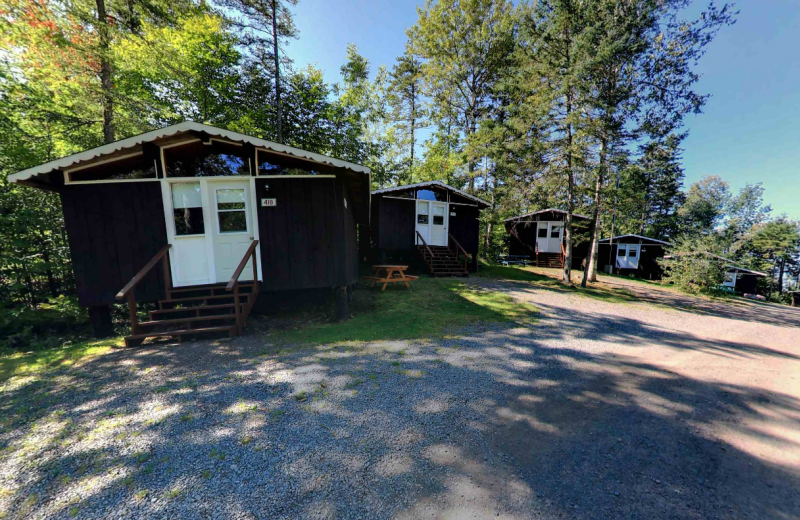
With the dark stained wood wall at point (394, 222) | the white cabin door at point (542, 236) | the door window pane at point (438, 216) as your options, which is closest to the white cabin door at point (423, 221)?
the dark stained wood wall at point (394, 222)

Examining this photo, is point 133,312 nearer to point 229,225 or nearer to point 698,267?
point 229,225

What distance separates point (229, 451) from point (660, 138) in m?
15.7

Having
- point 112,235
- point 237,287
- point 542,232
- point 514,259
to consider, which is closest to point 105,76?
point 112,235

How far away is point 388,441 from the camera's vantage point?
2.56 m

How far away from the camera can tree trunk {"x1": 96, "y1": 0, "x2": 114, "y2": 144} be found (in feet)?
28.3

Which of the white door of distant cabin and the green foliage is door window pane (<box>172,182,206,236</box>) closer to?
the green foliage

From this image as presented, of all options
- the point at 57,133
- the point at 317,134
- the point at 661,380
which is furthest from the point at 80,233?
the point at 317,134

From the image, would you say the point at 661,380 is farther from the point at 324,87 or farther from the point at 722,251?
the point at 324,87

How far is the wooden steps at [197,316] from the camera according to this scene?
5.08 metres

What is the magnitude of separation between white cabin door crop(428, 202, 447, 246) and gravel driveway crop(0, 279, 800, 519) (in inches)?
374

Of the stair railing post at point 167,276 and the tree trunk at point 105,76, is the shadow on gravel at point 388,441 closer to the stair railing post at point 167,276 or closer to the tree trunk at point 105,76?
the stair railing post at point 167,276

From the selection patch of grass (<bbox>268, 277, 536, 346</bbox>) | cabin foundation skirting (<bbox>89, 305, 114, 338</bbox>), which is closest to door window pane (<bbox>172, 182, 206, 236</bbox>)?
cabin foundation skirting (<bbox>89, 305, 114, 338</bbox>)

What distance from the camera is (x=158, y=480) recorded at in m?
2.13

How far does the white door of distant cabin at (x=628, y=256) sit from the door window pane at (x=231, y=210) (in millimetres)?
26129
